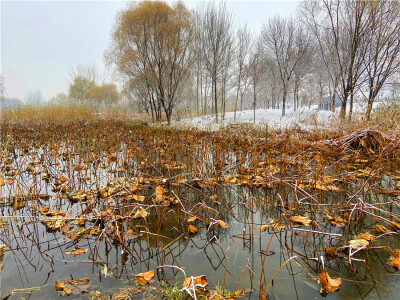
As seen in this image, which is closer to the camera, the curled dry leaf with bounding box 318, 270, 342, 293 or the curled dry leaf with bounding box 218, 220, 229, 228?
the curled dry leaf with bounding box 318, 270, 342, 293

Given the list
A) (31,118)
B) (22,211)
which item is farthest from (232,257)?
(31,118)

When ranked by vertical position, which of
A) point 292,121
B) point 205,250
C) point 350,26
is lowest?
point 205,250

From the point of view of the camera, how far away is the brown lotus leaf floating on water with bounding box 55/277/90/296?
111 centimetres

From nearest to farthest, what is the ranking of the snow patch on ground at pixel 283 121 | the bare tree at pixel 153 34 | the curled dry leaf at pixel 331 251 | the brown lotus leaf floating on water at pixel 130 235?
the curled dry leaf at pixel 331 251, the brown lotus leaf floating on water at pixel 130 235, the snow patch on ground at pixel 283 121, the bare tree at pixel 153 34

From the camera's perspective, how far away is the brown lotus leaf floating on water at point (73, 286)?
43.5 inches

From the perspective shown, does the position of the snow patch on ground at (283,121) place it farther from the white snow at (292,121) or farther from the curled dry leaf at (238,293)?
the curled dry leaf at (238,293)

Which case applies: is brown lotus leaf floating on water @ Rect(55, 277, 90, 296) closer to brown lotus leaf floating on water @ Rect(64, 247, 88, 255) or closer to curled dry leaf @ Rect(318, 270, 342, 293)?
brown lotus leaf floating on water @ Rect(64, 247, 88, 255)

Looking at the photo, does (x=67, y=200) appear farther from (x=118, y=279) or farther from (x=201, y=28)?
(x=201, y=28)

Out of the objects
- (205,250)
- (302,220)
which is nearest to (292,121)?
(302,220)

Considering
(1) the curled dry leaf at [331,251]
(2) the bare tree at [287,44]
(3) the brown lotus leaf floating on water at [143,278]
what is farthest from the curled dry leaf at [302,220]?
(2) the bare tree at [287,44]

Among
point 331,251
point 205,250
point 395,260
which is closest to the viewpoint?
point 395,260

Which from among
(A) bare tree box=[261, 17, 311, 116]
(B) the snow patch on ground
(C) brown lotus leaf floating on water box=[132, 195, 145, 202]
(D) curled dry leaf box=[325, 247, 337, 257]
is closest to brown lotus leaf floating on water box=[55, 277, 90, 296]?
(C) brown lotus leaf floating on water box=[132, 195, 145, 202]

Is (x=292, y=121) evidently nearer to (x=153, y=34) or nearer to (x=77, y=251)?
(x=153, y=34)

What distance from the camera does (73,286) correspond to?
3.72ft
